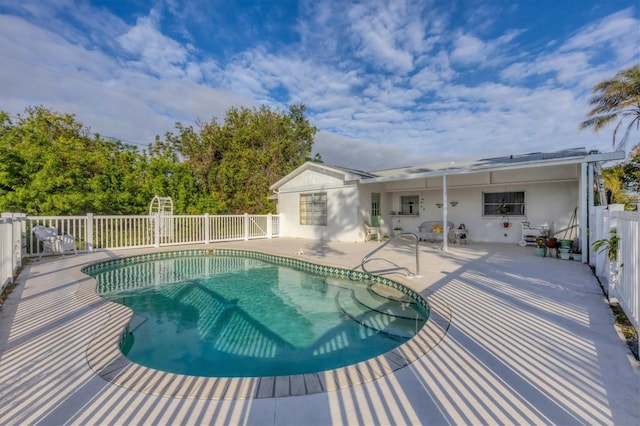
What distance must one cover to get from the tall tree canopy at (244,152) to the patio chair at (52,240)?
761cm

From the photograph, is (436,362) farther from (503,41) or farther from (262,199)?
(262,199)

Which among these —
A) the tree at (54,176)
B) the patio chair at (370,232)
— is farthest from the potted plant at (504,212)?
the tree at (54,176)

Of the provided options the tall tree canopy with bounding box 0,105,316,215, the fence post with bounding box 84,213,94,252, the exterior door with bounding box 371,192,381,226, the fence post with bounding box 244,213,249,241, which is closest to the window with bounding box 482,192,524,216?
the exterior door with bounding box 371,192,381,226

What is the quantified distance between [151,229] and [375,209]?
26.8 feet

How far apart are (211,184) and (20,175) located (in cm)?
871

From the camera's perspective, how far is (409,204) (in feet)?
38.1

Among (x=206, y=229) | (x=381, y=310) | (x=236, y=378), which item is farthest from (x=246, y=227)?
(x=236, y=378)

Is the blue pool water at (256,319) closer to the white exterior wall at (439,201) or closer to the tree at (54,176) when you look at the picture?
the white exterior wall at (439,201)

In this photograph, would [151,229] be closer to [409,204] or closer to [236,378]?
[236,378]

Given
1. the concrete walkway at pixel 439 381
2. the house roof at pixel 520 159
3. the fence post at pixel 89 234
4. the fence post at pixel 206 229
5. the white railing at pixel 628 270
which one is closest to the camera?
the concrete walkway at pixel 439 381

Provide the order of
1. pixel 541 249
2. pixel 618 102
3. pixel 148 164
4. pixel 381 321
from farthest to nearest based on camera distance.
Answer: pixel 148 164
pixel 618 102
pixel 541 249
pixel 381 321

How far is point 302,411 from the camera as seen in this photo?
1.70 meters

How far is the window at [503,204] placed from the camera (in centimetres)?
925

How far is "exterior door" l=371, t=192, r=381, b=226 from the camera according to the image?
1103cm
